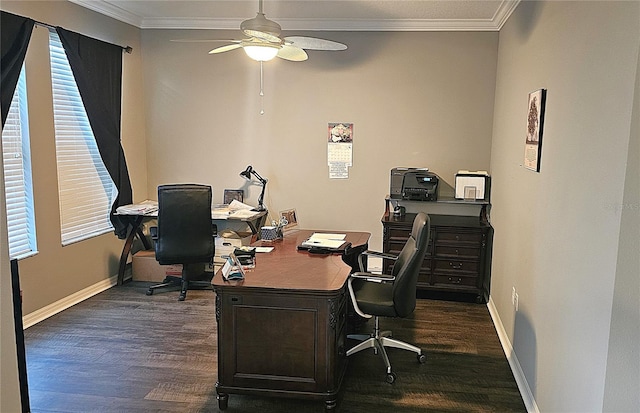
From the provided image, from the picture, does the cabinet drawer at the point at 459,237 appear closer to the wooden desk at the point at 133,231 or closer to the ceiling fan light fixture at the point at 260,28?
the wooden desk at the point at 133,231

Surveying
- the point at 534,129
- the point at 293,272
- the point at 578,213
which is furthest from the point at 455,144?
the point at 578,213

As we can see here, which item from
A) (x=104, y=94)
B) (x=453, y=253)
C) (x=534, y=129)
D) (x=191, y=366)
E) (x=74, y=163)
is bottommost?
(x=191, y=366)

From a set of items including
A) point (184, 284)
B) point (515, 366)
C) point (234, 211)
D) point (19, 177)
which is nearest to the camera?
point (515, 366)

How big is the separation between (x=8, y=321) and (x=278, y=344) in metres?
1.63

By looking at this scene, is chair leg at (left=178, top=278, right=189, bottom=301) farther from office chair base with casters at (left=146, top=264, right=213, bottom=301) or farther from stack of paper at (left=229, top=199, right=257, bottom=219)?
stack of paper at (left=229, top=199, right=257, bottom=219)

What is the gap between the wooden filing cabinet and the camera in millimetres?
4508

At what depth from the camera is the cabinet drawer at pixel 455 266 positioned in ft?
14.9

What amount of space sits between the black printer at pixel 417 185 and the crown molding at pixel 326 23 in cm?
138

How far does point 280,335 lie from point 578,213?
1579mm

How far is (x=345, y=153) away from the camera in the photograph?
515 cm

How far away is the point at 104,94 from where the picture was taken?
463 centimetres

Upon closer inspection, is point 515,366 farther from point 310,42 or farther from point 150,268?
point 150,268

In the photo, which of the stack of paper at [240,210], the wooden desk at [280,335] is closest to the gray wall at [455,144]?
the stack of paper at [240,210]

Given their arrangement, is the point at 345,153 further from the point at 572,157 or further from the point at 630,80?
the point at 630,80
